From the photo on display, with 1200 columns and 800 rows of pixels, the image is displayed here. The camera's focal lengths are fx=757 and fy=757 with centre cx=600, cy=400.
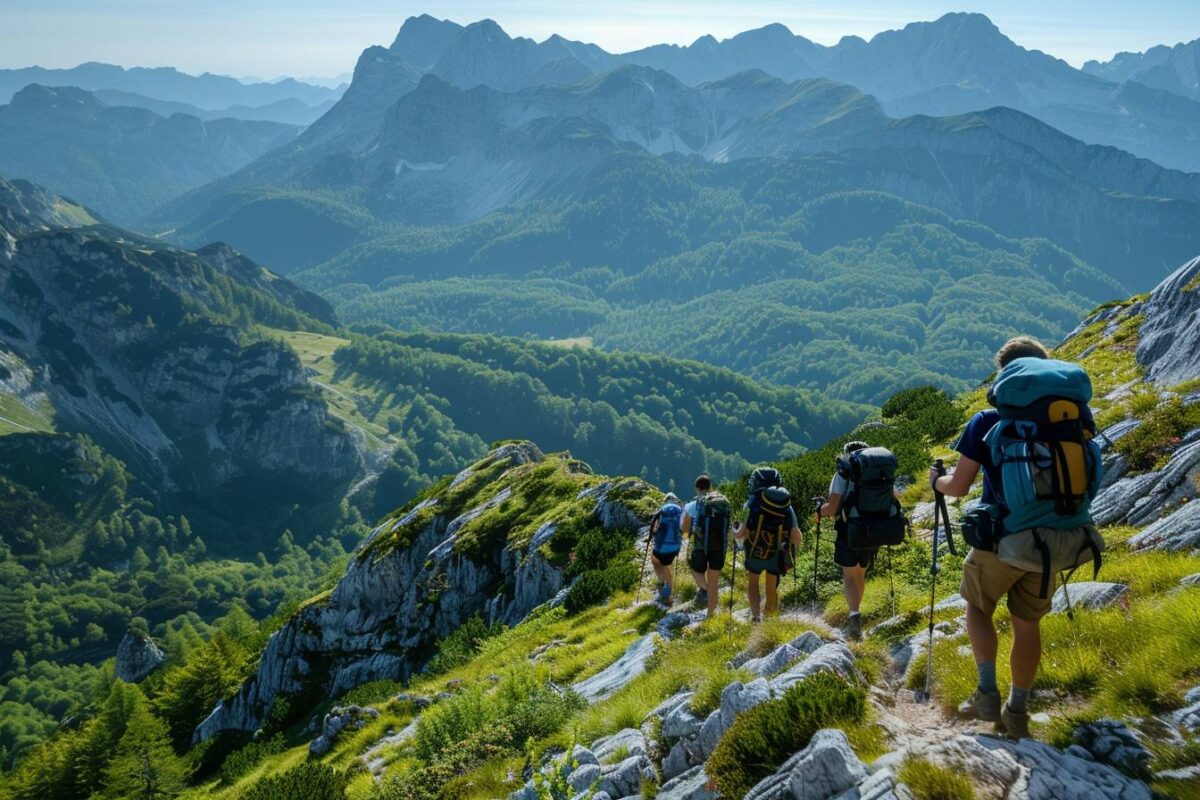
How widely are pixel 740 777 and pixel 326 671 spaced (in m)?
30.3

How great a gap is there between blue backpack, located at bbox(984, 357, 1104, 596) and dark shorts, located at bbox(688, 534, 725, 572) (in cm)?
890

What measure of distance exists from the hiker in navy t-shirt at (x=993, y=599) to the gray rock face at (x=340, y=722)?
1520 centimetres

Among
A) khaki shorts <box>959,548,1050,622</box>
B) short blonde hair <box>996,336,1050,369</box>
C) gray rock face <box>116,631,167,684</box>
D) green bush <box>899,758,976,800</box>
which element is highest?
short blonde hair <box>996,336,1050,369</box>

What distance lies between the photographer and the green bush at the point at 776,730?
7645mm

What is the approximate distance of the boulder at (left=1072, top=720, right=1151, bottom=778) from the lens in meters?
6.25

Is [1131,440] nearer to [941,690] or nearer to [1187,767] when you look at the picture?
[941,690]

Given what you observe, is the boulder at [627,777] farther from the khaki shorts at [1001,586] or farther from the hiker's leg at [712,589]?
the hiker's leg at [712,589]

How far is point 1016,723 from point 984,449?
268cm

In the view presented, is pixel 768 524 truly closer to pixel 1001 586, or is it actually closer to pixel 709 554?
pixel 709 554

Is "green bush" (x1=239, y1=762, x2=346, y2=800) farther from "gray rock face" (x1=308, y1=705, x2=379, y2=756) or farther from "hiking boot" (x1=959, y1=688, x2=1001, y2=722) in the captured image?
"hiking boot" (x1=959, y1=688, x2=1001, y2=722)

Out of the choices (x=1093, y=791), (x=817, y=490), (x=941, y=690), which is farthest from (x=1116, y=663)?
(x=817, y=490)

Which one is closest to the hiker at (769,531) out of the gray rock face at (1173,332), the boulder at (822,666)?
the boulder at (822,666)

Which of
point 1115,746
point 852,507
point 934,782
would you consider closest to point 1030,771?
point 1115,746

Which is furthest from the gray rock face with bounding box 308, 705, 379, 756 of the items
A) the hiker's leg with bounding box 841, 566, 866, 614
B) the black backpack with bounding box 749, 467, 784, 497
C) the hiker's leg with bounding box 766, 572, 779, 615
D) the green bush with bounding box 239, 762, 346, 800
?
the hiker's leg with bounding box 841, 566, 866, 614
